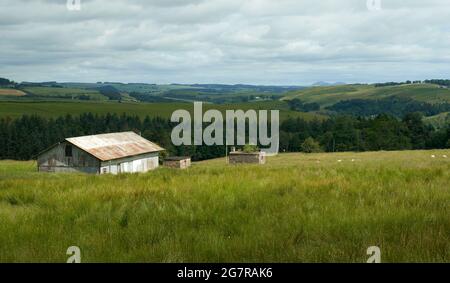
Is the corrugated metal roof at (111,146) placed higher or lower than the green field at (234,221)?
lower

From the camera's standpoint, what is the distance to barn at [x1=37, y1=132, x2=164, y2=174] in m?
57.6

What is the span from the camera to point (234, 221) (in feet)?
19.8

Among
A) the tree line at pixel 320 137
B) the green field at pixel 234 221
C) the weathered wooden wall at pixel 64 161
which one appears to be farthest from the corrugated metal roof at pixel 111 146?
the tree line at pixel 320 137

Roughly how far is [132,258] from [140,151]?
190 feet

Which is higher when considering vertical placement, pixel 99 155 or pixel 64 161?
pixel 99 155

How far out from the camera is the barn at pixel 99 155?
5762cm

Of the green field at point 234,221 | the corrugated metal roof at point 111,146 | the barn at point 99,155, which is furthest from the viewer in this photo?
the corrugated metal roof at point 111,146

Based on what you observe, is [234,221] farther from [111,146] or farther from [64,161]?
[64,161]

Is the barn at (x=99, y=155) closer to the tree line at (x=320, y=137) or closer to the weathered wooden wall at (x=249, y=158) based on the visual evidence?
the weathered wooden wall at (x=249, y=158)

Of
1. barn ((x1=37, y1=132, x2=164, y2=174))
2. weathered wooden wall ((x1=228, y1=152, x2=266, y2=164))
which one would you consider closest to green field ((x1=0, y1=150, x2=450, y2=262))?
barn ((x1=37, y1=132, x2=164, y2=174))

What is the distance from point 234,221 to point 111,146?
55.1 m

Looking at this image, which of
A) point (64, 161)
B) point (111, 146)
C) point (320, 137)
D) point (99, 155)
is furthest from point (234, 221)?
point (320, 137)

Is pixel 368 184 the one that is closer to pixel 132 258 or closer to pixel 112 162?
pixel 132 258
